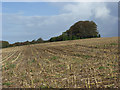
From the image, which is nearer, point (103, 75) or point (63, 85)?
point (63, 85)

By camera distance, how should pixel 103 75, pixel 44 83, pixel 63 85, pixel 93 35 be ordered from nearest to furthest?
pixel 63 85, pixel 44 83, pixel 103 75, pixel 93 35

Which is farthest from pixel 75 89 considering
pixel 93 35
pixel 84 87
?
pixel 93 35

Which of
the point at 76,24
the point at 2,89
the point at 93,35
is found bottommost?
the point at 2,89

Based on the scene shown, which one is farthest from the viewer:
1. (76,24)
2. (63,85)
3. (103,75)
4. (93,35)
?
(76,24)

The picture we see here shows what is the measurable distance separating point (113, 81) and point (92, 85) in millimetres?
1085

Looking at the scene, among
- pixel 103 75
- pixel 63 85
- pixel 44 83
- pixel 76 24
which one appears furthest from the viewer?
pixel 76 24

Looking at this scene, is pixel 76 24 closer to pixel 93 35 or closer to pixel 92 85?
pixel 93 35

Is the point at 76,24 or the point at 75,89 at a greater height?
the point at 76,24

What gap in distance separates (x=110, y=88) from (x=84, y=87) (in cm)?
102

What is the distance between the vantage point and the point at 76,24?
3509 inches

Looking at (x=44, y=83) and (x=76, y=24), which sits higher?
(x=76, y=24)

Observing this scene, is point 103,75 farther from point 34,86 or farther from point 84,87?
point 34,86

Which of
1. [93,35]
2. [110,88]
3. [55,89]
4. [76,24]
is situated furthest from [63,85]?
[76,24]

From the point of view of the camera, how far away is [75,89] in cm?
727
